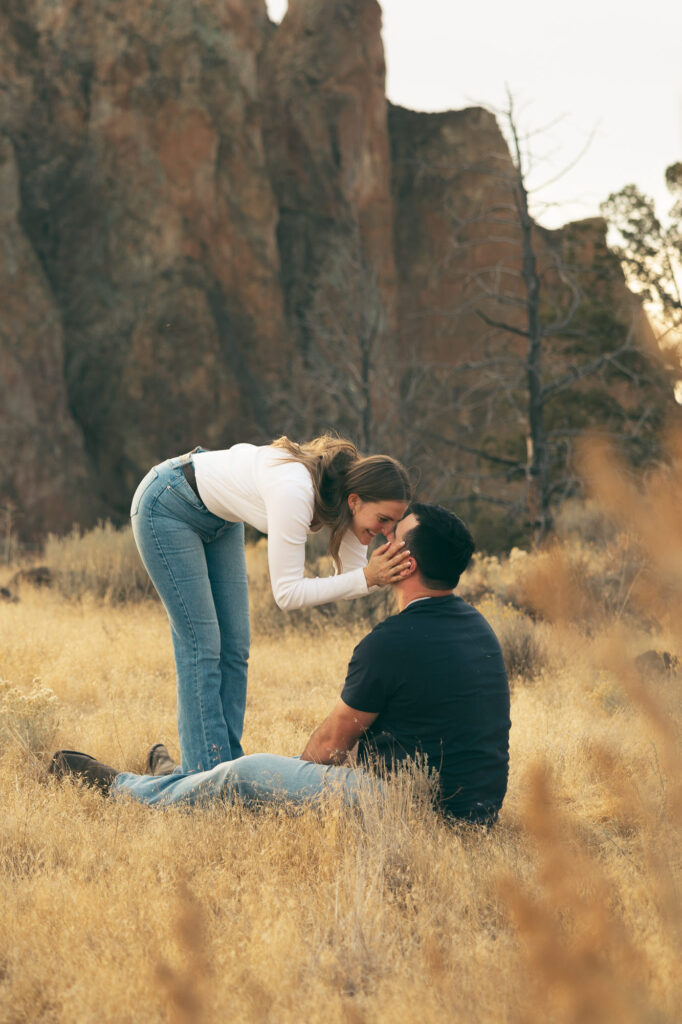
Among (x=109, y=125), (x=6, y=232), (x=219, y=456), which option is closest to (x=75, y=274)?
(x=6, y=232)

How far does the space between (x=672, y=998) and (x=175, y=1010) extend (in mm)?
966

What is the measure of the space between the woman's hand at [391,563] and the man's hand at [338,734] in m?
0.44

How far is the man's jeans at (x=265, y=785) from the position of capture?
128 inches

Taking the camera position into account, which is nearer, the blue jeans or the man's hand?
the man's hand

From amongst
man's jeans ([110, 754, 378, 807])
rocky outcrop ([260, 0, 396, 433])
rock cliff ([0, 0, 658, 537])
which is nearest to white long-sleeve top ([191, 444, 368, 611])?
man's jeans ([110, 754, 378, 807])

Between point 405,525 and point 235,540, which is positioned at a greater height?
point 405,525

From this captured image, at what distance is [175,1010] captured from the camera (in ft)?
6.12

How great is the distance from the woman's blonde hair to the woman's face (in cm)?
2

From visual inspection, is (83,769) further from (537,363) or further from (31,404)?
(31,404)

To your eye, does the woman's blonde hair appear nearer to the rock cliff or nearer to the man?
the man

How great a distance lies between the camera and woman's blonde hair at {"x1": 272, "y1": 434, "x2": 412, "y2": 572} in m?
3.58

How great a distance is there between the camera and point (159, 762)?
4.26 meters

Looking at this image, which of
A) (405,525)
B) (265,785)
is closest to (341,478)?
(405,525)

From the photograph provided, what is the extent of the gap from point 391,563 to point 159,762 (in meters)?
1.66
